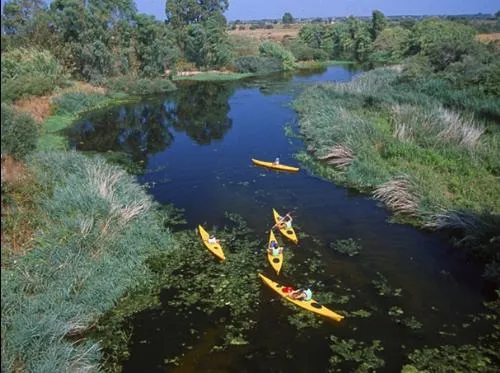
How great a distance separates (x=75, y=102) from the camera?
35812 millimetres

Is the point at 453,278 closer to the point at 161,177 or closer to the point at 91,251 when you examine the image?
the point at 91,251

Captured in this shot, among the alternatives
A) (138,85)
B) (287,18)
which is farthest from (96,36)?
(287,18)

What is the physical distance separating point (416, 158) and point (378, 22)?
66734 millimetres

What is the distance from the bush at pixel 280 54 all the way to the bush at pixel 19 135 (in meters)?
48.9

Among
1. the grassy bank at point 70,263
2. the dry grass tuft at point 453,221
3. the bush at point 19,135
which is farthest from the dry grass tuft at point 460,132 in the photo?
the bush at point 19,135

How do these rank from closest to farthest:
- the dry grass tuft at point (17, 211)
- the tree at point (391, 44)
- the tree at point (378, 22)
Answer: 1. the dry grass tuft at point (17, 211)
2. the tree at point (391, 44)
3. the tree at point (378, 22)

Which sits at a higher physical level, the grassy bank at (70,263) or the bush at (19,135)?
the bush at (19,135)

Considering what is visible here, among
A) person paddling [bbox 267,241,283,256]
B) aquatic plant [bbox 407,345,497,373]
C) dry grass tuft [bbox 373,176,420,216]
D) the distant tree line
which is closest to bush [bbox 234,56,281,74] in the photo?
the distant tree line

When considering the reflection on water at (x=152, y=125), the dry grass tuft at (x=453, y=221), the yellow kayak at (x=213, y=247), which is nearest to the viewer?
the yellow kayak at (x=213, y=247)

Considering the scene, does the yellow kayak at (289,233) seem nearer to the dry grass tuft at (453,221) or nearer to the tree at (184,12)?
the dry grass tuft at (453,221)

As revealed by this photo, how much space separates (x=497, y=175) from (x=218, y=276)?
485 inches

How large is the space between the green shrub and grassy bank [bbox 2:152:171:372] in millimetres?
18267

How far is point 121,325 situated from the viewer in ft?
37.6

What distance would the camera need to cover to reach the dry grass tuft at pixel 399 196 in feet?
57.9
